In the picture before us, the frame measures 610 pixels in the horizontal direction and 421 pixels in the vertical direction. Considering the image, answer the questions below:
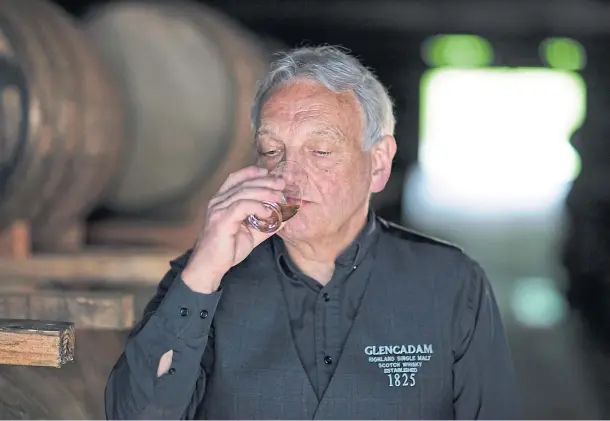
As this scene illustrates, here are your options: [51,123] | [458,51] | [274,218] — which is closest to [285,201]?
[274,218]

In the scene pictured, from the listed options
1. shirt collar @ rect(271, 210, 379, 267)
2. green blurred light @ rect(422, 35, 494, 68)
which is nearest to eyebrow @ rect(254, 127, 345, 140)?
shirt collar @ rect(271, 210, 379, 267)

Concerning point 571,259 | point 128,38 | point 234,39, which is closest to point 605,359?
point 571,259

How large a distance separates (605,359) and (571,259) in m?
1.75

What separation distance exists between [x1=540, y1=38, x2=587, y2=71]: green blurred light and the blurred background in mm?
20

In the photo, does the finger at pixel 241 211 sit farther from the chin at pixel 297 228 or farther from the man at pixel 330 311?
the chin at pixel 297 228

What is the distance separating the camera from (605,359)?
23.7ft

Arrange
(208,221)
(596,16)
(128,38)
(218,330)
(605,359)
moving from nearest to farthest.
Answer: (208,221) < (218,330) < (128,38) < (605,359) < (596,16)

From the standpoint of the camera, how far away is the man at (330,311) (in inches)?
74.7

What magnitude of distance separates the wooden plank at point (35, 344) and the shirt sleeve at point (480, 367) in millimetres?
857

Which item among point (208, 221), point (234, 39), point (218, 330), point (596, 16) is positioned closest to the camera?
point (208, 221)

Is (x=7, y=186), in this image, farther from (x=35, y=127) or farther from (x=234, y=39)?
(x=234, y=39)

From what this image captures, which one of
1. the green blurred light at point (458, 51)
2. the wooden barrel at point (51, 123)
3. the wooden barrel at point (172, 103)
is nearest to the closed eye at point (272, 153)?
the wooden barrel at point (51, 123)

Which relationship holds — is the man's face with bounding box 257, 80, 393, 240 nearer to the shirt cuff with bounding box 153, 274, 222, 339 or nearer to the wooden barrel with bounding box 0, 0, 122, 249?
the shirt cuff with bounding box 153, 274, 222, 339

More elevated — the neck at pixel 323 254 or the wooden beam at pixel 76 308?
the neck at pixel 323 254
